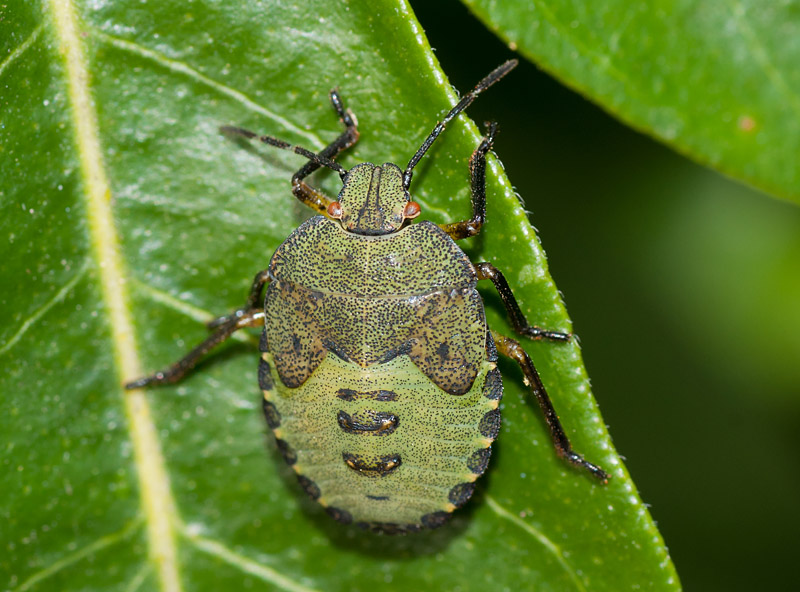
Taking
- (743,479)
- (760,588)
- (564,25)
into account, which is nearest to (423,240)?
(564,25)

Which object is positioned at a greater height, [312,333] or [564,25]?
[564,25]

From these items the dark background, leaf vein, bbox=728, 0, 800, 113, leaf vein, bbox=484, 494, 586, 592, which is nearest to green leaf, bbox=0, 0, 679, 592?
leaf vein, bbox=484, 494, 586, 592

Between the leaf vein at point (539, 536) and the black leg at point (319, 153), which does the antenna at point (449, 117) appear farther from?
the leaf vein at point (539, 536)

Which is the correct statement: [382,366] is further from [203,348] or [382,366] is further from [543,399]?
[203,348]

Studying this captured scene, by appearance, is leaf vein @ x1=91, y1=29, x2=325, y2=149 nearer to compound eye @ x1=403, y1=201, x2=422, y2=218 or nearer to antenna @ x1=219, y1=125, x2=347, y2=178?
antenna @ x1=219, y1=125, x2=347, y2=178

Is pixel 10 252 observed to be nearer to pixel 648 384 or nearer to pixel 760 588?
pixel 648 384

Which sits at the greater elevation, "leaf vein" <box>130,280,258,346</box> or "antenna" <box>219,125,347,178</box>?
"antenna" <box>219,125,347,178</box>
